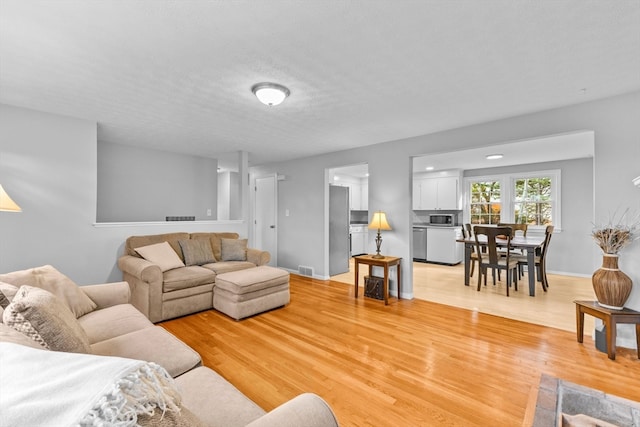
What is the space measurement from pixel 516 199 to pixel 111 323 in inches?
293

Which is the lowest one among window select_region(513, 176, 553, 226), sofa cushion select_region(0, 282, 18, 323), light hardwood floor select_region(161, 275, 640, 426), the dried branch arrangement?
light hardwood floor select_region(161, 275, 640, 426)

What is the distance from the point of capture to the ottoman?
332 cm

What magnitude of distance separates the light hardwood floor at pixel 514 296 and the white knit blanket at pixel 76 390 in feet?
13.0

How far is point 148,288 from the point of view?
317 centimetres

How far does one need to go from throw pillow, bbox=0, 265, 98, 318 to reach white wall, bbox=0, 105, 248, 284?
1.44 m

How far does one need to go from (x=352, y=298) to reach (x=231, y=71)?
130 inches

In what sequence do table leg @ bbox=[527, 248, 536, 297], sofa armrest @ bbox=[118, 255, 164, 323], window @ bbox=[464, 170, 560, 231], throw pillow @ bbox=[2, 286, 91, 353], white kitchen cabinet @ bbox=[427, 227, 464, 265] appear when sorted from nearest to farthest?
throw pillow @ bbox=[2, 286, 91, 353]
sofa armrest @ bbox=[118, 255, 164, 323]
table leg @ bbox=[527, 248, 536, 297]
window @ bbox=[464, 170, 560, 231]
white kitchen cabinet @ bbox=[427, 227, 464, 265]

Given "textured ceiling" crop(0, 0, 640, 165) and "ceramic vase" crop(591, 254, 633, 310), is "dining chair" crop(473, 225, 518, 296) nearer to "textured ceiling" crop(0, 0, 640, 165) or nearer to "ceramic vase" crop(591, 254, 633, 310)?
"ceramic vase" crop(591, 254, 633, 310)

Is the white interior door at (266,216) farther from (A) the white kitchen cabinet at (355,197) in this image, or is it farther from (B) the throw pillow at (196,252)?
(A) the white kitchen cabinet at (355,197)

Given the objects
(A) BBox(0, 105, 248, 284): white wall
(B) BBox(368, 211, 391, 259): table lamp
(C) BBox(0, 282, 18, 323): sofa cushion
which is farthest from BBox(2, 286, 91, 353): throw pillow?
(B) BBox(368, 211, 391, 259): table lamp

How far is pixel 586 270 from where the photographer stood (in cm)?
541

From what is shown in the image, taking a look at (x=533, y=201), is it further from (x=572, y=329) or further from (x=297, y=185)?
(x=297, y=185)

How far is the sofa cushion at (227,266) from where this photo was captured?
3.87 m

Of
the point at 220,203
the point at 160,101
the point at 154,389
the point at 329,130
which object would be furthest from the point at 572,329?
the point at 220,203
